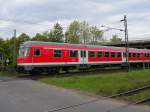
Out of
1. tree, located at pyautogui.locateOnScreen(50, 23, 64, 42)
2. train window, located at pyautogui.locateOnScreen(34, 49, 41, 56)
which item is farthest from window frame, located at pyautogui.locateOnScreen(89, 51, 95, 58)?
tree, located at pyautogui.locateOnScreen(50, 23, 64, 42)

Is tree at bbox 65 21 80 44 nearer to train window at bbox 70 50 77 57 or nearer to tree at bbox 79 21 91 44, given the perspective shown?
tree at bbox 79 21 91 44

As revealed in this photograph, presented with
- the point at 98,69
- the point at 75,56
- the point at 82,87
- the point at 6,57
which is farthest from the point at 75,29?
the point at 82,87

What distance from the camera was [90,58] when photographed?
35.8 metres

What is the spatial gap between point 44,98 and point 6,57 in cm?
3476

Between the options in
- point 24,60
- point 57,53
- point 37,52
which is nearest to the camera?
point 37,52

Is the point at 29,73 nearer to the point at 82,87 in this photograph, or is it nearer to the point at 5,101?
the point at 82,87

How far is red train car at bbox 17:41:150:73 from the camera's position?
96.6 feet

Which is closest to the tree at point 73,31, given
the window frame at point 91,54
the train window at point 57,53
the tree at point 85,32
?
the tree at point 85,32

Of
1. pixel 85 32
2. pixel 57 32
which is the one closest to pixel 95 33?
pixel 85 32

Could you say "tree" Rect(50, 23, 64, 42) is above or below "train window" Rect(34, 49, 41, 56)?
above

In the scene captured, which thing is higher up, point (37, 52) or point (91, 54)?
point (37, 52)

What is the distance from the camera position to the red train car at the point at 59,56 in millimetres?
29438

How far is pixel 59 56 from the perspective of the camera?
1249 inches

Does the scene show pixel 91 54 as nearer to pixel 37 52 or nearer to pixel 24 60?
pixel 37 52
